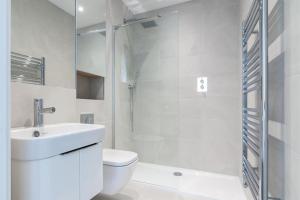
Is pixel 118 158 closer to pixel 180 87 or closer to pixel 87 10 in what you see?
pixel 180 87

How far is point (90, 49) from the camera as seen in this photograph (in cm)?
205

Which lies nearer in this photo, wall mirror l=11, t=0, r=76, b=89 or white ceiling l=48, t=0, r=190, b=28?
wall mirror l=11, t=0, r=76, b=89

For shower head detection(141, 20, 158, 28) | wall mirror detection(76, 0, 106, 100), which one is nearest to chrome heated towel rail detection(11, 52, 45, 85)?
wall mirror detection(76, 0, 106, 100)

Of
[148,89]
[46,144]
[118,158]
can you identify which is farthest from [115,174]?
[148,89]

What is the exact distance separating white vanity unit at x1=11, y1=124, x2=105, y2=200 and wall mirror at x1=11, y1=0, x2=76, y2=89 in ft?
1.62

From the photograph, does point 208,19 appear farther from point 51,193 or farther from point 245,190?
point 51,193

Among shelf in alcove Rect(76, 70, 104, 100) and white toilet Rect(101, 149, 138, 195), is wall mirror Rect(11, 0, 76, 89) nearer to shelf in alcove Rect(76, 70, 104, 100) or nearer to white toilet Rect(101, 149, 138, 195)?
shelf in alcove Rect(76, 70, 104, 100)

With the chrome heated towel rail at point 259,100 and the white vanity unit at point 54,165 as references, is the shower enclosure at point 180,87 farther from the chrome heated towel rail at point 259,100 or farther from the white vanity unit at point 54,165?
the white vanity unit at point 54,165

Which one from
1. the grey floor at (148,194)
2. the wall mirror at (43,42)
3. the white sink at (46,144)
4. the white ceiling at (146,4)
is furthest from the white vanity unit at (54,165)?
the white ceiling at (146,4)

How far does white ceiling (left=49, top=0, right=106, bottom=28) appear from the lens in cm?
171

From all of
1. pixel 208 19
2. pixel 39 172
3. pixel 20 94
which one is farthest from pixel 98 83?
pixel 208 19

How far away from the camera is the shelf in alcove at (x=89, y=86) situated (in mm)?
1915

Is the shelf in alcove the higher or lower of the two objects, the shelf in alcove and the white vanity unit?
the higher

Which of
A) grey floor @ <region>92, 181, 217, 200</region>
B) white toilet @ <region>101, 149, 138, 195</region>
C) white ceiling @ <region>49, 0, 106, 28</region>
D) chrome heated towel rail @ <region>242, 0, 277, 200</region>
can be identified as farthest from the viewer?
grey floor @ <region>92, 181, 217, 200</region>
